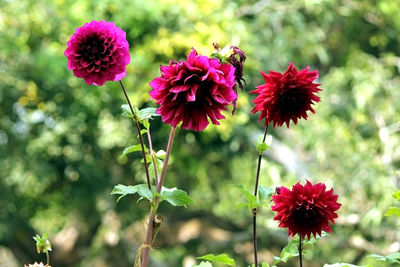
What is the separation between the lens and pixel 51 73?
5.45 metres

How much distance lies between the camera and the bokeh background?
5285mm

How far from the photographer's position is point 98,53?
1.02 meters

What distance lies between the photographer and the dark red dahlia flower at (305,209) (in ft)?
3.43

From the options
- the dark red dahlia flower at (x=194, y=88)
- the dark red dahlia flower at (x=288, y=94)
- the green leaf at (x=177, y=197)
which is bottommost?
the green leaf at (x=177, y=197)

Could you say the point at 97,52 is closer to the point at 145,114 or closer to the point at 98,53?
the point at 98,53

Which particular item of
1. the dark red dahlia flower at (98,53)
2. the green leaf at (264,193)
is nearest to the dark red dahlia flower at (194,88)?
the dark red dahlia flower at (98,53)

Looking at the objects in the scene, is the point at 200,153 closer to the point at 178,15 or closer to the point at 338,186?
the point at 338,186

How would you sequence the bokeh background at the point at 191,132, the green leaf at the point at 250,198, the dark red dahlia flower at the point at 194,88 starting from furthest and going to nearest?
the bokeh background at the point at 191,132
the green leaf at the point at 250,198
the dark red dahlia flower at the point at 194,88

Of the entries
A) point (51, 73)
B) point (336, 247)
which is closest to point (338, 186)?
point (336, 247)

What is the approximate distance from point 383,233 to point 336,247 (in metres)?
0.48

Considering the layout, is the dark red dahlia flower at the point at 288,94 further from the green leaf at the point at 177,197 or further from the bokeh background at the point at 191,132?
the bokeh background at the point at 191,132

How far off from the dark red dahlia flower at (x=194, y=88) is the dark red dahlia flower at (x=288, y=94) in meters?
0.09

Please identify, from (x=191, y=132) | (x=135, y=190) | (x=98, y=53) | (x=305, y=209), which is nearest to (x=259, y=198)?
(x=305, y=209)

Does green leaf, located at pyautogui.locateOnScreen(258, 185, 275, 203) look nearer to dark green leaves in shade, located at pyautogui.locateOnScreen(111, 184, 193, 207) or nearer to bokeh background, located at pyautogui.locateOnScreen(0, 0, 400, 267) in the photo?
dark green leaves in shade, located at pyautogui.locateOnScreen(111, 184, 193, 207)
